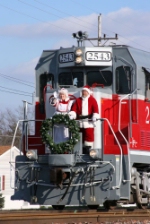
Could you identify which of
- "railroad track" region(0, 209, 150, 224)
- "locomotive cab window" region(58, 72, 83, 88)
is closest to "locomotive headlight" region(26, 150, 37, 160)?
"railroad track" region(0, 209, 150, 224)

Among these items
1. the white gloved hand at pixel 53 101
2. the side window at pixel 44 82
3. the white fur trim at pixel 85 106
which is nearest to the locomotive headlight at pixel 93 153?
the white fur trim at pixel 85 106

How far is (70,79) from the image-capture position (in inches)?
552

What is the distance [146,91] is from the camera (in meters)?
13.9

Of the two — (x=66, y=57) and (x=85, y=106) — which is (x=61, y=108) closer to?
(x=85, y=106)

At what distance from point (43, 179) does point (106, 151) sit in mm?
1635

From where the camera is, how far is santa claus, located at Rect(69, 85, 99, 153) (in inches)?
513

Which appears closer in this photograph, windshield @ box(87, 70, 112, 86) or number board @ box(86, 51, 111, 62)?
number board @ box(86, 51, 111, 62)

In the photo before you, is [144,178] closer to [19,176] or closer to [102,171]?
[102,171]

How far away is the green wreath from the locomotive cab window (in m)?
1.21

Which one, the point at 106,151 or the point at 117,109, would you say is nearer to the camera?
the point at 106,151

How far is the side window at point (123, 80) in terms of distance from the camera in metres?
13.5

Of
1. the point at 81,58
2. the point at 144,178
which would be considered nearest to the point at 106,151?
the point at 144,178

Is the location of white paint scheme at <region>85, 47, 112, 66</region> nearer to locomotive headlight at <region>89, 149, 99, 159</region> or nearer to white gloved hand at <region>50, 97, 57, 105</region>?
white gloved hand at <region>50, 97, 57, 105</region>

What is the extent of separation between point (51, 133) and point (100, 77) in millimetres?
1901
